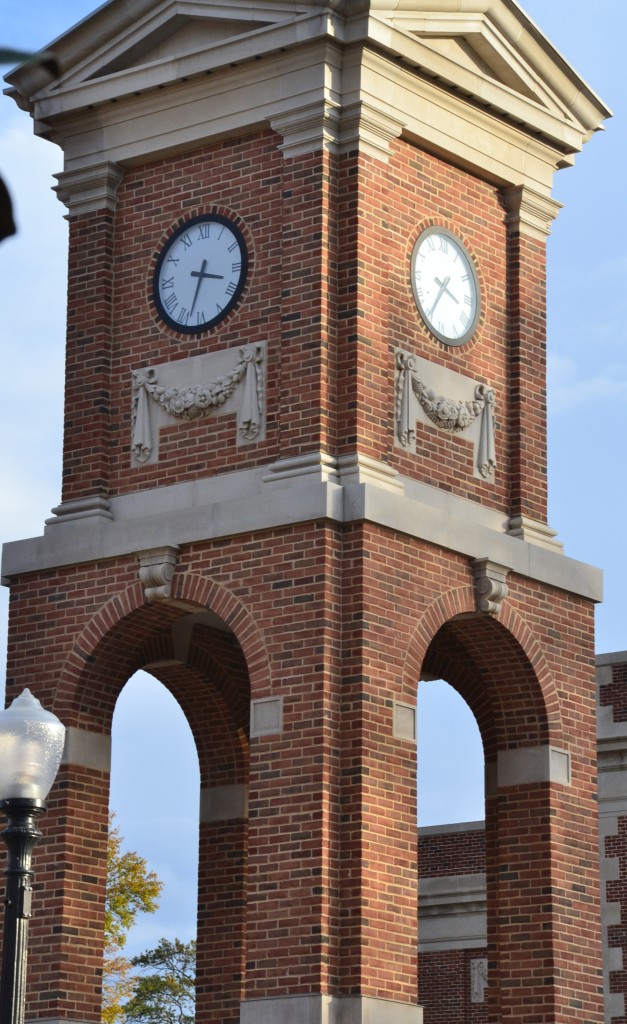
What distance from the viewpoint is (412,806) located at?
15.8m

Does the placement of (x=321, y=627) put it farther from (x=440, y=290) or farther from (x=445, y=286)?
(x=445, y=286)

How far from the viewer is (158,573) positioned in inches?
655

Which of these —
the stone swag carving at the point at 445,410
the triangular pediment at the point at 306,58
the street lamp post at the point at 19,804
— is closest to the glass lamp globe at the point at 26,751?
the street lamp post at the point at 19,804

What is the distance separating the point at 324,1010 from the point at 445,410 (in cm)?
559

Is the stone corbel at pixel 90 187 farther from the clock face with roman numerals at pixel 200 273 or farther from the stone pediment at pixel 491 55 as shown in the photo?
the stone pediment at pixel 491 55

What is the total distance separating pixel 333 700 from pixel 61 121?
6.70m

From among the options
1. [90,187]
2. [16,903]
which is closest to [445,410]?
[90,187]

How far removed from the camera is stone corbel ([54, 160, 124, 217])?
59.9 ft

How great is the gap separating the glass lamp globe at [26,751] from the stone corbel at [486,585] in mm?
8629

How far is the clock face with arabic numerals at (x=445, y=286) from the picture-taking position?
17516 mm

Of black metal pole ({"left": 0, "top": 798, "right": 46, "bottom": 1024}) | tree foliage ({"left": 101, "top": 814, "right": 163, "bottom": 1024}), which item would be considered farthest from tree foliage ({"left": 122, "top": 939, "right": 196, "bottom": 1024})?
black metal pole ({"left": 0, "top": 798, "right": 46, "bottom": 1024})

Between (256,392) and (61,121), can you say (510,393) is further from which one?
(61,121)

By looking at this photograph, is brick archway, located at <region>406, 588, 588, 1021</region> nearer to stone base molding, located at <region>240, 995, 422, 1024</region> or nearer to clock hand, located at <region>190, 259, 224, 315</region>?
stone base molding, located at <region>240, 995, 422, 1024</region>

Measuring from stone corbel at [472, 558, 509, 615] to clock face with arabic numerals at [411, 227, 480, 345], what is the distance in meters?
2.18
